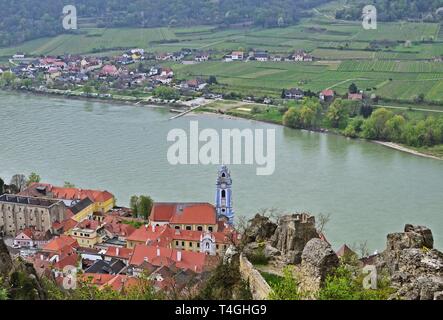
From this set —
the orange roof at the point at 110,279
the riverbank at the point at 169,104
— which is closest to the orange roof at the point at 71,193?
the orange roof at the point at 110,279

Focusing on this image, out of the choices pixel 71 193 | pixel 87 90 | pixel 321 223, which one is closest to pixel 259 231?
pixel 321 223

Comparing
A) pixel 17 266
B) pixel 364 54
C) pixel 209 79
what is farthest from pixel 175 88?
pixel 17 266

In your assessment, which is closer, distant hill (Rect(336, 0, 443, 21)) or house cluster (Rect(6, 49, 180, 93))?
house cluster (Rect(6, 49, 180, 93))

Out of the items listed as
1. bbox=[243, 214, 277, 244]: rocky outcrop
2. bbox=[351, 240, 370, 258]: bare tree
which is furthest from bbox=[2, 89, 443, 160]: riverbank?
bbox=[243, 214, 277, 244]: rocky outcrop

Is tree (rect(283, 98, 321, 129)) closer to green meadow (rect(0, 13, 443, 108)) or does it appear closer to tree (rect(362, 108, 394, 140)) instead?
tree (rect(362, 108, 394, 140))
